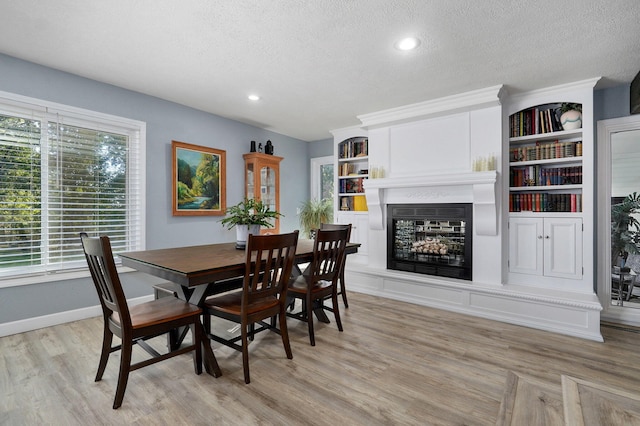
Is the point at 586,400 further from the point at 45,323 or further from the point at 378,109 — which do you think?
the point at 45,323

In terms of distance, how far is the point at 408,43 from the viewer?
2541mm

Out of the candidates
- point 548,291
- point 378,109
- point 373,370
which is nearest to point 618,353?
point 548,291

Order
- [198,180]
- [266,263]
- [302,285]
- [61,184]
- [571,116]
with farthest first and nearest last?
1. [198,180]
2. [571,116]
3. [61,184]
4. [302,285]
5. [266,263]

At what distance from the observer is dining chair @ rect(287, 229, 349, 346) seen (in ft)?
8.73

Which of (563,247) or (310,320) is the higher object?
(563,247)

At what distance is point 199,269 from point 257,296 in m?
0.45

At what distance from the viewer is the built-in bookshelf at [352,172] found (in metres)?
5.02

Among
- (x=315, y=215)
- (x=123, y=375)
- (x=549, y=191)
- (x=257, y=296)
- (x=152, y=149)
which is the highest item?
(x=152, y=149)

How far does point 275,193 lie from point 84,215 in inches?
104

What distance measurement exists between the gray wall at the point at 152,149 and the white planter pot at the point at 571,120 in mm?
4010

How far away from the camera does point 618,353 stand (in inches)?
102

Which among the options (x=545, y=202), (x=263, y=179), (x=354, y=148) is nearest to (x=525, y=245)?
(x=545, y=202)

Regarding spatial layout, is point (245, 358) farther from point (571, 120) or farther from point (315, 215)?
point (571, 120)

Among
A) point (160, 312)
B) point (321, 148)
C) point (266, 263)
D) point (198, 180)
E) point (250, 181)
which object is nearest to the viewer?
point (160, 312)
